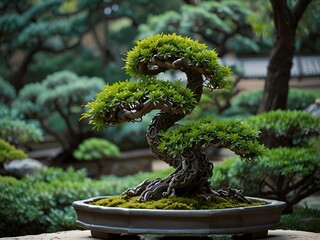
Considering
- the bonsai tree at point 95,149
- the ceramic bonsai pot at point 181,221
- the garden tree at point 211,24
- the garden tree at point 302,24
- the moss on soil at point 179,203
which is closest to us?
the ceramic bonsai pot at point 181,221

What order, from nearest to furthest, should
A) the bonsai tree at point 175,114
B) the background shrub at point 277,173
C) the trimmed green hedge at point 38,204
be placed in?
1. the bonsai tree at point 175,114
2. the background shrub at point 277,173
3. the trimmed green hedge at point 38,204

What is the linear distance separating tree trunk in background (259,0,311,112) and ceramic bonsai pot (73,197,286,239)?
3115mm

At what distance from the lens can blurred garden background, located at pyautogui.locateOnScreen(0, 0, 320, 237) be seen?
20.7 ft

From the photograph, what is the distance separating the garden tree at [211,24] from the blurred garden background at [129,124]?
0.02 m

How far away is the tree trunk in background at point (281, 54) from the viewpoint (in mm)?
6656

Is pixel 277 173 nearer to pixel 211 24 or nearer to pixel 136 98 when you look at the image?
pixel 136 98

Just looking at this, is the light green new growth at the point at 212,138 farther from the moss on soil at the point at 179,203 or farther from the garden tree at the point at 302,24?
the garden tree at the point at 302,24

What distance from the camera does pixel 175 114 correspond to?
4.21 metres

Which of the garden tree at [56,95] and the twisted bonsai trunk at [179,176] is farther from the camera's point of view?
the garden tree at [56,95]

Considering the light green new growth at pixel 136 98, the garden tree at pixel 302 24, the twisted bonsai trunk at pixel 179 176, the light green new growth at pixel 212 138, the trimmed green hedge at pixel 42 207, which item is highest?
the garden tree at pixel 302 24

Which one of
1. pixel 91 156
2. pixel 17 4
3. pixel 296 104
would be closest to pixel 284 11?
pixel 296 104

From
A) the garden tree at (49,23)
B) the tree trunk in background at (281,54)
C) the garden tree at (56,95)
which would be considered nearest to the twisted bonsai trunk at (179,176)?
the tree trunk in background at (281,54)

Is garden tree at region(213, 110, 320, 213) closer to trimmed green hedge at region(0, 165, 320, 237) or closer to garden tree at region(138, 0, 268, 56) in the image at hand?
trimmed green hedge at region(0, 165, 320, 237)

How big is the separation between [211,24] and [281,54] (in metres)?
3.55
